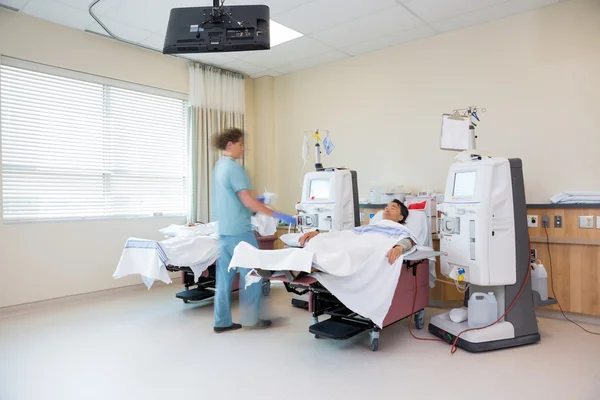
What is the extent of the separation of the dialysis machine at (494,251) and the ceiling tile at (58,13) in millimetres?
3658

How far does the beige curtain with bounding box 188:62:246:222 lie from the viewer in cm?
512

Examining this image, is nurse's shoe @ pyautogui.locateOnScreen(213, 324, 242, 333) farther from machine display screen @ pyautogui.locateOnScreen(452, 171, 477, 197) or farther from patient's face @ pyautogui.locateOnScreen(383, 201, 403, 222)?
machine display screen @ pyautogui.locateOnScreen(452, 171, 477, 197)

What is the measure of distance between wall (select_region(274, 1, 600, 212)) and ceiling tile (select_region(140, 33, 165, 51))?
1817 millimetres

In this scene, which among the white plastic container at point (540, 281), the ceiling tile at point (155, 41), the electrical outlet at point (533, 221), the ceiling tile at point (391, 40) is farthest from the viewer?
the ceiling tile at point (155, 41)

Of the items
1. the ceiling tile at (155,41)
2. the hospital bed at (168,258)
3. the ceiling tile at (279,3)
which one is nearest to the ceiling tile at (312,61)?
the ceiling tile at (279,3)

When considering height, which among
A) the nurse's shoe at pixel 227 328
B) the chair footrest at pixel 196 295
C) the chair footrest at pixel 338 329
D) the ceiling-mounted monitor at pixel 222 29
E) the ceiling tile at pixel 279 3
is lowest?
the nurse's shoe at pixel 227 328

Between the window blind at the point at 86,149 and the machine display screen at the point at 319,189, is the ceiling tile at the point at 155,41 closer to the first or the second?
the window blind at the point at 86,149

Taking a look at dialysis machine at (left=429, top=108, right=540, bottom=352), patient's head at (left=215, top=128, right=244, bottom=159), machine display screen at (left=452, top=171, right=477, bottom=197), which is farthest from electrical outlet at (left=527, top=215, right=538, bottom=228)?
patient's head at (left=215, top=128, right=244, bottom=159)

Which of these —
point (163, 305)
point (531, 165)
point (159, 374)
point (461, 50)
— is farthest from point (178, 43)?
point (531, 165)

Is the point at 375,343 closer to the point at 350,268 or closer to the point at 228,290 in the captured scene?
the point at 350,268

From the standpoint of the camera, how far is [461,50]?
163 inches

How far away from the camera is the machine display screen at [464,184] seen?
2898mm

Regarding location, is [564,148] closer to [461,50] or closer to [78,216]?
[461,50]

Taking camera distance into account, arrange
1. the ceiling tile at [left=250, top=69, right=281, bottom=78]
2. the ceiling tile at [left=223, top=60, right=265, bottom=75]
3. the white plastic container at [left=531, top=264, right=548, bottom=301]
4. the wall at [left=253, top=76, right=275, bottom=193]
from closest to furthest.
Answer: the white plastic container at [left=531, top=264, right=548, bottom=301] → the ceiling tile at [left=223, top=60, right=265, bottom=75] → the ceiling tile at [left=250, top=69, right=281, bottom=78] → the wall at [left=253, top=76, right=275, bottom=193]
